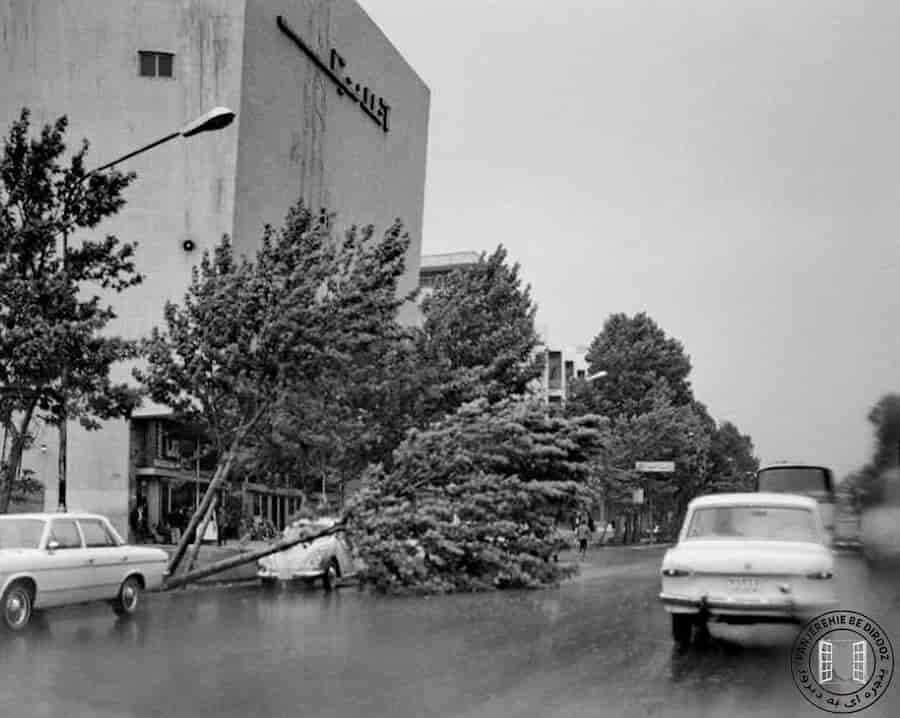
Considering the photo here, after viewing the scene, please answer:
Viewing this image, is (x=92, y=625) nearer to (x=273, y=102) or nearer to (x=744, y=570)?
(x=744, y=570)

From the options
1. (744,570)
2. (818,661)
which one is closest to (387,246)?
(744,570)

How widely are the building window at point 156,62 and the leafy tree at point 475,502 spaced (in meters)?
25.3

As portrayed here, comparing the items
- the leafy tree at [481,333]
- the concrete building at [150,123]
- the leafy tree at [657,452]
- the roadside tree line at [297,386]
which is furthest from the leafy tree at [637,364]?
the roadside tree line at [297,386]

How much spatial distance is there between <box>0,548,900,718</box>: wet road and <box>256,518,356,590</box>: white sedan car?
Result: 18.2 ft

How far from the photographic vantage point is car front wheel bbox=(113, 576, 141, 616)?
56.7 feet

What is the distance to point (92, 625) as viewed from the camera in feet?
52.6

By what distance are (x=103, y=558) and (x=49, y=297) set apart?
676 centimetres

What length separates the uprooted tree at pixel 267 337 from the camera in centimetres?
2383

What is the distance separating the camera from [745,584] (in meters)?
12.4

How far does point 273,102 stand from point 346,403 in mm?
21228

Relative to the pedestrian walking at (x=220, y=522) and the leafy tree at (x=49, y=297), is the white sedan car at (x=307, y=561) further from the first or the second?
the pedestrian walking at (x=220, y=522)

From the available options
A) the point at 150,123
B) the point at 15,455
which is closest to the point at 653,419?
the point at 150,123

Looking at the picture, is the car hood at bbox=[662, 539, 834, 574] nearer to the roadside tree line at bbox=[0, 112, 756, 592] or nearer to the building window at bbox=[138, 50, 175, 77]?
the roadside tree line at bbox=[0, 112, 756, 592]

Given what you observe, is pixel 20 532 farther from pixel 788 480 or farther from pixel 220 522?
pixel 220 522
